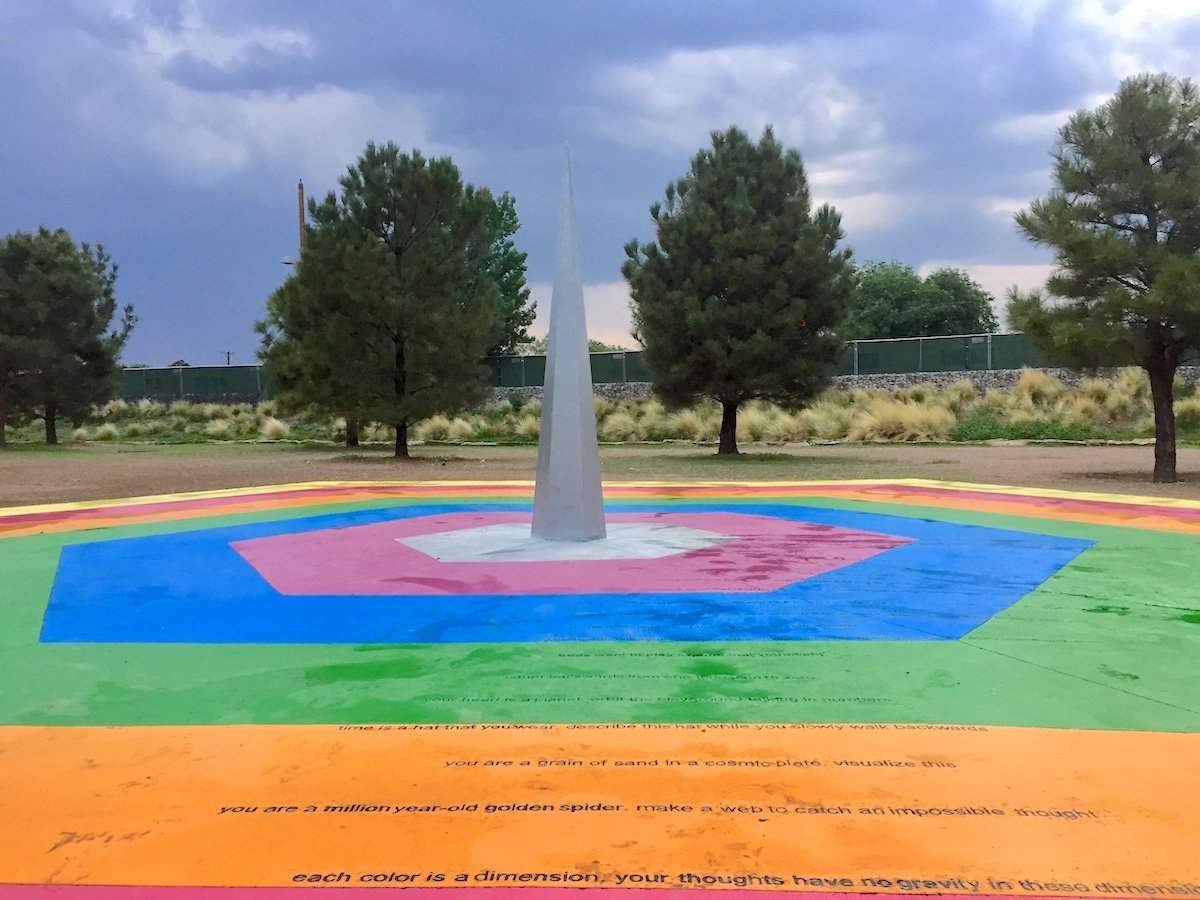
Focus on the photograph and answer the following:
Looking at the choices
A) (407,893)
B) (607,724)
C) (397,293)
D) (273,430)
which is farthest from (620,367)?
(407,893)

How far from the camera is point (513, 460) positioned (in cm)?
2211

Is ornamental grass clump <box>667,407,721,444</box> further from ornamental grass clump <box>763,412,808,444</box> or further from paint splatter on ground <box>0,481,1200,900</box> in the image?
paint splatter on ground <box>0,481,1200,900</box>

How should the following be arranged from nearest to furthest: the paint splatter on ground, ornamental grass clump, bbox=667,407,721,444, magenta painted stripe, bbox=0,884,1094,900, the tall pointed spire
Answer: magenta painted stripe, bbox=0,884,1094,900
the paint splatter on ground
the tall pointed spire
ornamental grass clump, bbox=667,407,721,444

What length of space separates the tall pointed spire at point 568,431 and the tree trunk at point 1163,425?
9830 millimetres

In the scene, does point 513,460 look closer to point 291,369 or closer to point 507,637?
point 291,369

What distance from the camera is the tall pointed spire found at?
27.1 ft

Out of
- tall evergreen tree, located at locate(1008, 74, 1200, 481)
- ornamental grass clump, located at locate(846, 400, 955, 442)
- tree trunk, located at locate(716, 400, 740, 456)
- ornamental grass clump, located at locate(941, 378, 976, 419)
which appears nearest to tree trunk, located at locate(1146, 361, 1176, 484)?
tall evergreen tree, located at locate(1008, 74, 1200, 481)

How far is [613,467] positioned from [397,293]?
646cm

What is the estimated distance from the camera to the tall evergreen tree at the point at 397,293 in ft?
68.3

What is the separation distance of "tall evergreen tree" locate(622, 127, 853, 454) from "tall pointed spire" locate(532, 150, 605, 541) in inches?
433

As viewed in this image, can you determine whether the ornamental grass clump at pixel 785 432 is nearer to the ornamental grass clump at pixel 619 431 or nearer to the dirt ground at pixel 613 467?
the dirt ground at pixel 613 467

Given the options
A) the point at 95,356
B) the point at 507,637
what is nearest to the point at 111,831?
the point at 507,637

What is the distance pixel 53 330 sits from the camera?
2759 centimetres

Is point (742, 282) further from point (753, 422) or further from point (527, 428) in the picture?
point (527, 428)
